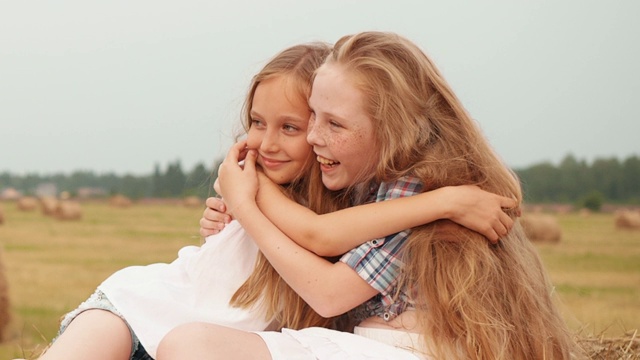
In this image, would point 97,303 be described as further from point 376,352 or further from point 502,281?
point 502,281

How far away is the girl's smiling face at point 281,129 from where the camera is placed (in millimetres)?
2145

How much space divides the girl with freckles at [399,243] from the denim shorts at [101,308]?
1.40 feet

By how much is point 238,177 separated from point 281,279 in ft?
0.96

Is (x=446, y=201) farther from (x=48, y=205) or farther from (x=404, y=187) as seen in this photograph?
(x=48, y=205)

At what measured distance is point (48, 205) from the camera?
954 cm

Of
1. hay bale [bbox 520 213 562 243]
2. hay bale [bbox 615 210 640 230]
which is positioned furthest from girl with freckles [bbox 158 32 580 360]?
hay bale [bbox 615 210 640 230]

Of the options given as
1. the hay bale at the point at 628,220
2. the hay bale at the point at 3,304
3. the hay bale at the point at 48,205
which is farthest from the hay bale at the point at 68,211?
the hay bale at the point at 628,220

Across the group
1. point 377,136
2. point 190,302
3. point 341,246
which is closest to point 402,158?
point 377,136

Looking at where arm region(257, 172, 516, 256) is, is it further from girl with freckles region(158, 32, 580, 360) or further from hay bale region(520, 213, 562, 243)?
hay bale region(520, 213, 562, 243)

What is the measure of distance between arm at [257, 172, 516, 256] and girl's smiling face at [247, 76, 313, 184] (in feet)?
0.50

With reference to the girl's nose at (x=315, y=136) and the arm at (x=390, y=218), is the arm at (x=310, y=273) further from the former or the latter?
the girl's nose at (x=315, y=136)

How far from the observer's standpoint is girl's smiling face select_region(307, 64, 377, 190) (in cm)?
203

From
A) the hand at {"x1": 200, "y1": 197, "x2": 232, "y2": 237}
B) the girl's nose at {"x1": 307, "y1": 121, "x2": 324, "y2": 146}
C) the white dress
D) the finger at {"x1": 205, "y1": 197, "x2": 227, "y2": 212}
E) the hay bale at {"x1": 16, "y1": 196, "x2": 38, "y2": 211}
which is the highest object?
the girl's nose at {"x1": 307, "y1": 121, "x2": 324, "y2": 146}

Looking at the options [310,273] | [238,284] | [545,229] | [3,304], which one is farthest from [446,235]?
[545,229]
